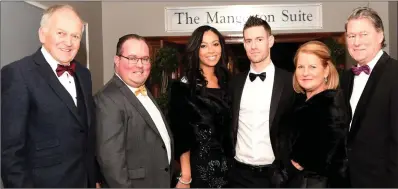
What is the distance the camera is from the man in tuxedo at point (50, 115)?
1.97m

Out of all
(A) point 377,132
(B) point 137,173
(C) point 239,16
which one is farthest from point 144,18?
(A) point 377,132

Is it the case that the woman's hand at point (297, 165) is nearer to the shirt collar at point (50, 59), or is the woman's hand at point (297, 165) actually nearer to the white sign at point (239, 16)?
the shirt collar at point (50, 59)

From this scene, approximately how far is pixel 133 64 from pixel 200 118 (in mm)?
588

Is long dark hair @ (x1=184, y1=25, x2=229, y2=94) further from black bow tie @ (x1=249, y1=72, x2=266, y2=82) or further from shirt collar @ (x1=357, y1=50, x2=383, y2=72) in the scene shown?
shirt collar @ (x1=357, y1=50, x2=383, y2=72)

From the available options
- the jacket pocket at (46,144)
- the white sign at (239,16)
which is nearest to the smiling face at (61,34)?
the jacket pocket at (46,144)

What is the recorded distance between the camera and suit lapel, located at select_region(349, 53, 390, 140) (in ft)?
7.54

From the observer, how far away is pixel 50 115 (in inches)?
81.7

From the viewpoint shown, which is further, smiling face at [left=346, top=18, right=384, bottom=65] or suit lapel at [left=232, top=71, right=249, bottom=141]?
suit lapel at [left=232, top=71, right=249, bottom=141]

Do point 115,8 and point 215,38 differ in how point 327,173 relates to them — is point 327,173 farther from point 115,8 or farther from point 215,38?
point 115,8

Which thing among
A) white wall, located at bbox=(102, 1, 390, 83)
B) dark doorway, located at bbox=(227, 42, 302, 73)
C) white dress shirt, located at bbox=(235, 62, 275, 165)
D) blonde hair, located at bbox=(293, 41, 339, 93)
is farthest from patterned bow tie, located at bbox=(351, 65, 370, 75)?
dark doorway, located at bbox=(227, 42, 302, 73)

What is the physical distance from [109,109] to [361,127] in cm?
144

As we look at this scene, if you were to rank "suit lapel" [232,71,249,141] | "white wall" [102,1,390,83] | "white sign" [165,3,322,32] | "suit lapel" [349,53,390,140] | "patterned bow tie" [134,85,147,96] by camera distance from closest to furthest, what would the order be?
"suit lapel" [349,53,390,140] → "patterned bow tie" [134,85,147,96] → "suit lapel" [232,71,249,141] → "white sign" [165,3,322,32] → "white wall" [102,1,390,83]

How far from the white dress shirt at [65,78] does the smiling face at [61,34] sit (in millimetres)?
23

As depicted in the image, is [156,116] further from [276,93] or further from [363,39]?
[363,39]
